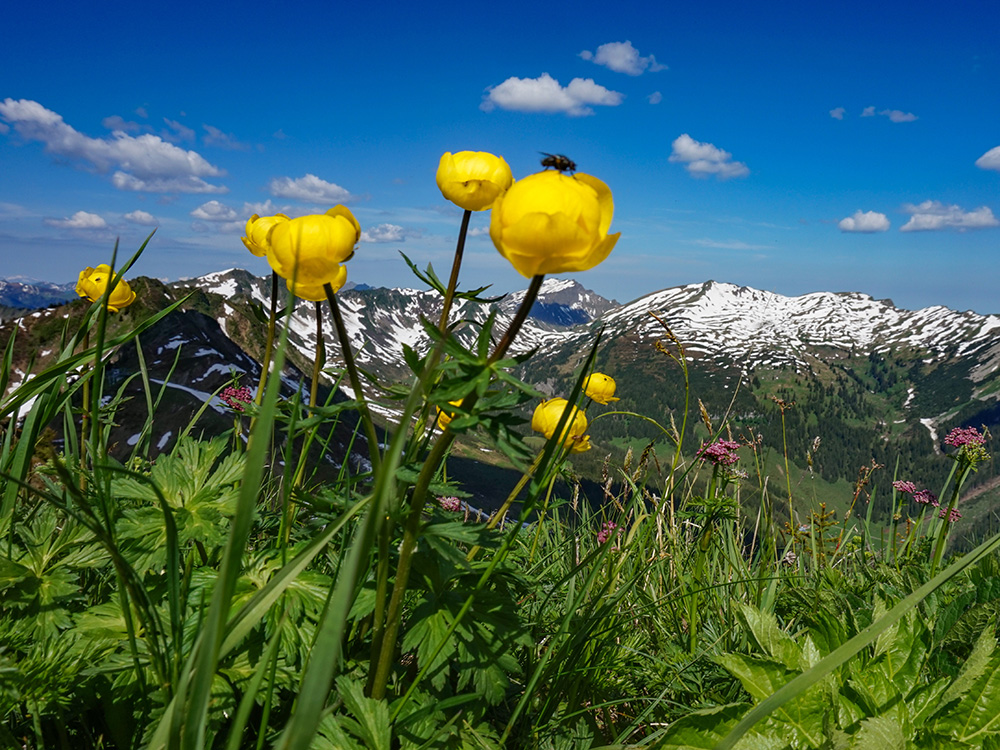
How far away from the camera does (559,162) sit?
146 centimetres

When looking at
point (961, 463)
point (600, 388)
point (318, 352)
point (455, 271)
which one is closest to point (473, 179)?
point (455, 271)

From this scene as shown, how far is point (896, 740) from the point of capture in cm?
145

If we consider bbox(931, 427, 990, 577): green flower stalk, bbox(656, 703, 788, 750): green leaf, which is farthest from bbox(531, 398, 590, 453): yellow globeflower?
bbox(931, 427, 990, 577): green flower stalk

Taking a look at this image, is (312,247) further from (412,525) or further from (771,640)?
(771,640)

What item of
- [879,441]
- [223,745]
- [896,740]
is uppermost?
[896,740]

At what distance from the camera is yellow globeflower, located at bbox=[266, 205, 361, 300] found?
4.46ft

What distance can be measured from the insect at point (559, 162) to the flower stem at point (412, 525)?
1.25 feet

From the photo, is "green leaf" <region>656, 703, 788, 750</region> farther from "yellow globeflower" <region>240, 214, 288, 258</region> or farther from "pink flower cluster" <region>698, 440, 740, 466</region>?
"yellow globeflower" <region>240, 214, 288, 258</region>

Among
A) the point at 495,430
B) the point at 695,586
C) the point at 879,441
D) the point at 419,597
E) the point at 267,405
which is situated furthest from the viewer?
the point at 879,441

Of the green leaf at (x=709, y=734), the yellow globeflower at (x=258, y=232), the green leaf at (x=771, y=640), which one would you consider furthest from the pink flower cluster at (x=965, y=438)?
the yellow globeflower at (x=258, y=232)

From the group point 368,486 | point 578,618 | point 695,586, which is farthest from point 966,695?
point 368,486

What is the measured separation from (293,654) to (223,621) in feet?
2.62

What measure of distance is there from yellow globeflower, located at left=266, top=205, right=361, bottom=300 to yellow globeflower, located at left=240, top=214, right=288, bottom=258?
0.44m

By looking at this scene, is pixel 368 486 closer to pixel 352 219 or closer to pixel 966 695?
pixel 352 219
